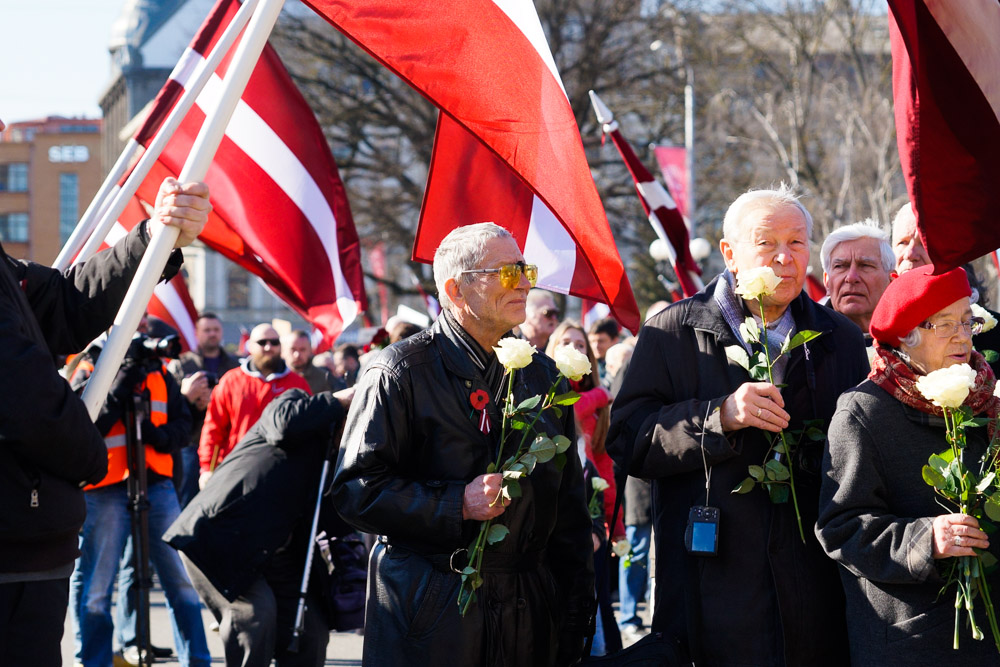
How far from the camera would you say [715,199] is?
29.4m

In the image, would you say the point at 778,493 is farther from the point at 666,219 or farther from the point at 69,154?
the point at 69,154

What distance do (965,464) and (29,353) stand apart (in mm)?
2613

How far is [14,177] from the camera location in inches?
3467

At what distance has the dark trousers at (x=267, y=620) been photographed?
5641 millimetres

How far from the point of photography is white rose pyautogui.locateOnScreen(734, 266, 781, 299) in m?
3.77

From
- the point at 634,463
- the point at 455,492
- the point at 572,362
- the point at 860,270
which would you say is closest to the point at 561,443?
the point at 572,362

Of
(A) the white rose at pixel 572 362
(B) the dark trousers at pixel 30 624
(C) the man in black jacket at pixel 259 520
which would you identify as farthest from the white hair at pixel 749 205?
Answer: (B) the dark trousers at pixel 30 624

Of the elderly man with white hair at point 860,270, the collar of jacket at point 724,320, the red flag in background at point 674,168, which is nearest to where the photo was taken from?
the collar of jacket at point 724,320

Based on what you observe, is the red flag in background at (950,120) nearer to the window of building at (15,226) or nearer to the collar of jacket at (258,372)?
the collar of jacket at (258,372)

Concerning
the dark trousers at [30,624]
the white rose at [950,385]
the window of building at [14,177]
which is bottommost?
the dark trousers at [30,624]

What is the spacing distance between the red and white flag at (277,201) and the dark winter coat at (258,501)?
77 centimetres

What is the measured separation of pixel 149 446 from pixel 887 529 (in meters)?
5.10

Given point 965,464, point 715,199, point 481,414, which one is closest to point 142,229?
point 481,414

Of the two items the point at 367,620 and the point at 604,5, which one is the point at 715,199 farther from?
the point at 367,620
